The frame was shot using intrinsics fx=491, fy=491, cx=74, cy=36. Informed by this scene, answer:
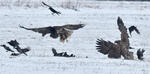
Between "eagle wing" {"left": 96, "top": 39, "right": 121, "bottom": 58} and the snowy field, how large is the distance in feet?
0.43

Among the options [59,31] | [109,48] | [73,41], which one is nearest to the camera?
[59,31]

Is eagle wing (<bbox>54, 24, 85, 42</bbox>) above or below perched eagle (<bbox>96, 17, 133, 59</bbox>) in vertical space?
above

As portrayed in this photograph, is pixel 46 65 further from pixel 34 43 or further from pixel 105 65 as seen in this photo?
pixel 34 43

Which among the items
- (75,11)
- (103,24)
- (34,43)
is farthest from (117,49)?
(75,11)

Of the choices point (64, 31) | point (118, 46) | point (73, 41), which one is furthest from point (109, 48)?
point (73, 41)

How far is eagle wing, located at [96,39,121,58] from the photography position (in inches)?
341

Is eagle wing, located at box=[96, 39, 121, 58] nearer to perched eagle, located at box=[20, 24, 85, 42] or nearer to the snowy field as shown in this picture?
the snowy field

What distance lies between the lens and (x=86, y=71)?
7.00m

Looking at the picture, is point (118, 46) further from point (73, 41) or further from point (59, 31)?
point (73, 41)

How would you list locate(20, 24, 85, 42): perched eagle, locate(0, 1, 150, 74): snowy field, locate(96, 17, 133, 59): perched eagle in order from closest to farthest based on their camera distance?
locate(0, 1, 150, 74): snowy field
locate(20, 24, 85, 42): perched eagle
locate(96, 17, 133, 59): perched eagle

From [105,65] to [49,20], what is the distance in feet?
31.8

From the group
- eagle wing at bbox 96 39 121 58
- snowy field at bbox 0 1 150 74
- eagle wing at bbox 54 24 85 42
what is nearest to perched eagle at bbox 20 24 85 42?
eagle wing at bbox 54 24 85 42

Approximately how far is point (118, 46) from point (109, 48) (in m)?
0.19

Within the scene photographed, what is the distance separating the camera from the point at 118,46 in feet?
28.4
